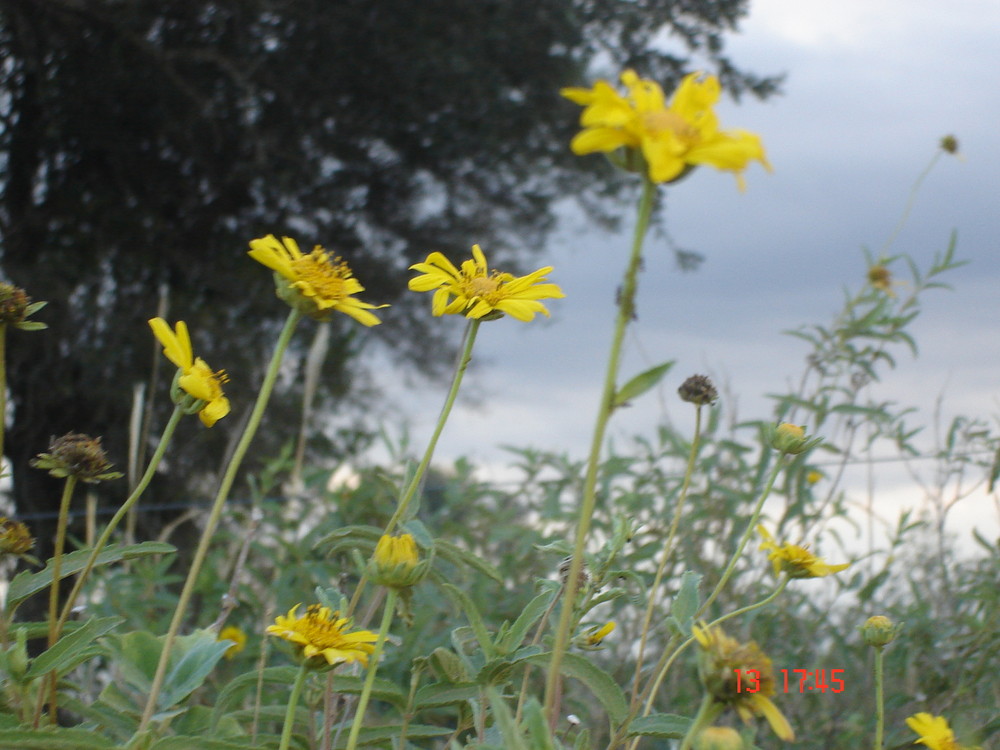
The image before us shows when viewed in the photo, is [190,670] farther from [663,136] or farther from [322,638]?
[663,136]

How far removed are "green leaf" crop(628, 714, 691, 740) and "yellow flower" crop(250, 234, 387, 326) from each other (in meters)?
0.30

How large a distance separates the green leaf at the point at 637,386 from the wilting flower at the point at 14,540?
0.45 m

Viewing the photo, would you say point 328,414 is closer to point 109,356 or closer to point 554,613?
point 109,356

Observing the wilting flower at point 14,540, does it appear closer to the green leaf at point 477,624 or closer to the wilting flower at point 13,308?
the wilting flower at point 13,308

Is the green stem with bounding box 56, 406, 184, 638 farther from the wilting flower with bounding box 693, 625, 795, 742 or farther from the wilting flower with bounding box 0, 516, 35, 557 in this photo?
the wilting flower with bounding box 693, 625, 795, 742

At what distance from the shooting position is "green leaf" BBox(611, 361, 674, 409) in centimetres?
37

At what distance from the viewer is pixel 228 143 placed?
3.09 m

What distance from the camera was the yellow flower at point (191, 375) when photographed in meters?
0.56

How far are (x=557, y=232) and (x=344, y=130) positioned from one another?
892mm

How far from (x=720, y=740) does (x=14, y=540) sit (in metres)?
0.49
